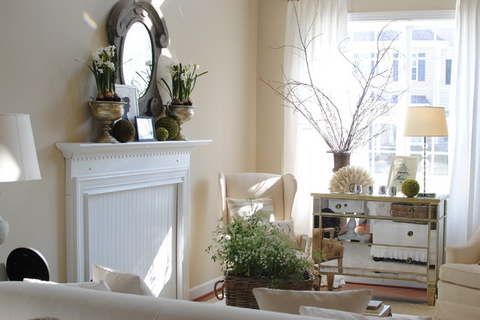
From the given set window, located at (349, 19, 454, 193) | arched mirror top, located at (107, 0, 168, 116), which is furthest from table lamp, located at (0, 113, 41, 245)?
window, located at (349, 19, 454, 193)

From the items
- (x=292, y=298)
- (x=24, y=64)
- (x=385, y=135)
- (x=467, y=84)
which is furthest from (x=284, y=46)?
(x=292, y=298)

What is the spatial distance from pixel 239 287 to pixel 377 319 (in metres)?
1.16

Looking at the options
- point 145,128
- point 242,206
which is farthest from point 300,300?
point 242,206

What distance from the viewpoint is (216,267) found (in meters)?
5.14

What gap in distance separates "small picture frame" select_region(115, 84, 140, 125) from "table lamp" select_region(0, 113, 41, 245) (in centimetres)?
130

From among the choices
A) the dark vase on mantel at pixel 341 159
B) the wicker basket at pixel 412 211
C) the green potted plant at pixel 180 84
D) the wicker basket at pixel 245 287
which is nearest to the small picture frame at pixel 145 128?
the green potted plant at pixel 180 84

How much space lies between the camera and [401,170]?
4953 millimetres

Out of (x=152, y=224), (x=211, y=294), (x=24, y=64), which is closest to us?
(x=24, y=64)

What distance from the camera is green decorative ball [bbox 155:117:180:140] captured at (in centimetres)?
413

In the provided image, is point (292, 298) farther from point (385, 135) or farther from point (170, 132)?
point (385, 135)

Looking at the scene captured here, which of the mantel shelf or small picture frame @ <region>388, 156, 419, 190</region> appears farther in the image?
small picture frame @ <region>388, 156, 419, 190</region>

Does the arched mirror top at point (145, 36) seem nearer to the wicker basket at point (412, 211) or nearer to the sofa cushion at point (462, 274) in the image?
the wicker basket at point (412, 211)

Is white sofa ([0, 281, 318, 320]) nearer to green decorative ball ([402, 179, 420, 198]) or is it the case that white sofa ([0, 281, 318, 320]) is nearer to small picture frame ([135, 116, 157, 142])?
small picture frame ([135, 116, 157, 142])

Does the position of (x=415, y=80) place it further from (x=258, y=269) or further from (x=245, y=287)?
(x=245, y=287)
